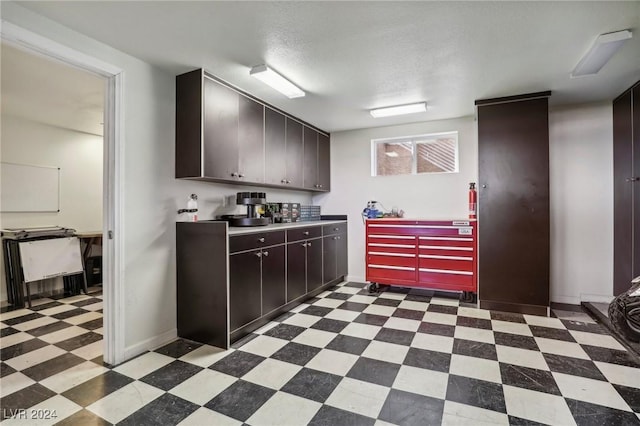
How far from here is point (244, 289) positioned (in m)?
2.69

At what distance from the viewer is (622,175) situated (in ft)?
10.8

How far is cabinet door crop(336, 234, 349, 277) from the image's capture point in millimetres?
4547

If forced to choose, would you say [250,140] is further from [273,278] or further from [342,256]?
[342,256]

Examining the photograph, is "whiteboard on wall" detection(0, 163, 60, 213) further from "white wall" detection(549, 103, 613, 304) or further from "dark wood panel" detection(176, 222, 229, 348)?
"white wall" detection(549, 103, 613, 304)

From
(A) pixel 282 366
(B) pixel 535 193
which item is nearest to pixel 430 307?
(B) pixel 535 193

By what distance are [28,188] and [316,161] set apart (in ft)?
12.7

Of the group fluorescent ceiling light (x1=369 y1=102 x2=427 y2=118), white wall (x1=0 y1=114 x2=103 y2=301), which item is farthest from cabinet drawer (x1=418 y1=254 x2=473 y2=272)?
white wall (x1=0 y1=114 x2=103 y2=301)

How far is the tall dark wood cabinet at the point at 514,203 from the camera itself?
128 inches

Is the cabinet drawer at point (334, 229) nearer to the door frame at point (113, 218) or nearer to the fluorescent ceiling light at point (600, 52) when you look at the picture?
the door frame at point (113, 218)

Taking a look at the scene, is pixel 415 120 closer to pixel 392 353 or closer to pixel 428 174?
pixel 428 174

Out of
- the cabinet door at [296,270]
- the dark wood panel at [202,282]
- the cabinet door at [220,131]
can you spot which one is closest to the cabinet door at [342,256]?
the cabinet door at [296,270]

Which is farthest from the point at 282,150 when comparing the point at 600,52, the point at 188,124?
the point at 600,52

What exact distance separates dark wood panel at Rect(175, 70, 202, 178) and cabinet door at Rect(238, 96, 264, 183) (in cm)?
48

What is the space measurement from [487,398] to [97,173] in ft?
18.8
